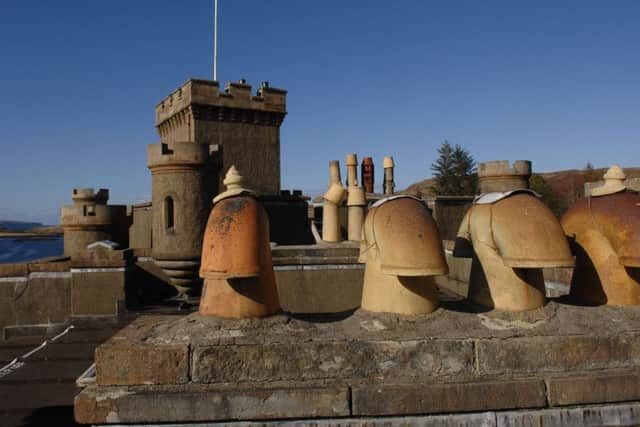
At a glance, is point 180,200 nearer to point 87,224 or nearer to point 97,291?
point 97,291

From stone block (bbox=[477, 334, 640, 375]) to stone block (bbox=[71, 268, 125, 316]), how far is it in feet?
21.1

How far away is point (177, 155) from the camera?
8.06 meters

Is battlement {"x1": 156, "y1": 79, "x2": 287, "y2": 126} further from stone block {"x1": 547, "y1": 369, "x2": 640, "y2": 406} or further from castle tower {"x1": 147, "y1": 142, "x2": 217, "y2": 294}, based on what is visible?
stone block {"x1": 547, "y1": 369, "x2": 640, "y2": 406}

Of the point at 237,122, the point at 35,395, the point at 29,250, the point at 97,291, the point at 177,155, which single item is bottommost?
the point at 29,250

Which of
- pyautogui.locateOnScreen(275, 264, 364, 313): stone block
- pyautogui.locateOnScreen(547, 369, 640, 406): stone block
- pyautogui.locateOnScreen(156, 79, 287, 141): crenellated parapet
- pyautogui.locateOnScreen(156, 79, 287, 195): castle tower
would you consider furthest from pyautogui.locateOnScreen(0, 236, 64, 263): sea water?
pyautogui.locateOnScreen(547, 369, 640, 406): stone block

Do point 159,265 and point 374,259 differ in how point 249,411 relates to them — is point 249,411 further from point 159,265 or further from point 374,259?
point 159,265

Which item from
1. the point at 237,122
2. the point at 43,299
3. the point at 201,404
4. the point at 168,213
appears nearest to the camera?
the point at 201,404

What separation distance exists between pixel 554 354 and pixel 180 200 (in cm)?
663

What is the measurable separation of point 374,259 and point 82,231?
8680mm

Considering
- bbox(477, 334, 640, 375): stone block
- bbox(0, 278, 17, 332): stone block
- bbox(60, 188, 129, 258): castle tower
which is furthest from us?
bbox(60, 188, 129, 258): castle tower

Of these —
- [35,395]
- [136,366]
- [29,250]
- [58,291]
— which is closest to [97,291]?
[58,291]

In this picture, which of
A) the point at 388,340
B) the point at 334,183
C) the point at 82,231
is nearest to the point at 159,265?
the point at 82,231

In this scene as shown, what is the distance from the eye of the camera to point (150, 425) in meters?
2.91

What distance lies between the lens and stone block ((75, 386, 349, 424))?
114 inches
